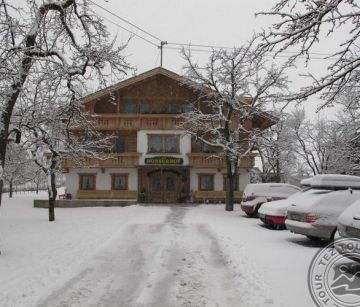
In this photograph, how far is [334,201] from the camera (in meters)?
11.9

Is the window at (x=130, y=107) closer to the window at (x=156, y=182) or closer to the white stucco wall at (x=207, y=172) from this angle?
the window at (x=156, y=182)

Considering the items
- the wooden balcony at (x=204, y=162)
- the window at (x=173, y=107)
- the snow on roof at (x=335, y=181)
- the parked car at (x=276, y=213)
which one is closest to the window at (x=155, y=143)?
the wooden balcony at (x=204, y=162)

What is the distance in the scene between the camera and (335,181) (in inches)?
522

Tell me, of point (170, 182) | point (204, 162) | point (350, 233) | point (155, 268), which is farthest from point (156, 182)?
point (350, 233)

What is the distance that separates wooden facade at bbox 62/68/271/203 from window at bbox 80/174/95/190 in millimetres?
81

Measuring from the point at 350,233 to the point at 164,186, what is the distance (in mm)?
26875

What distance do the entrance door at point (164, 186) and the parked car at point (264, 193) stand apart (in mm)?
13590

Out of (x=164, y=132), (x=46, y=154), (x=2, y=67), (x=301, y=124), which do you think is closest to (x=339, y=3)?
(x=2, y=67)

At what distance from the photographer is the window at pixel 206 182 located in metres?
34.4

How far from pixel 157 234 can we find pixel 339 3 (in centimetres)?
1028

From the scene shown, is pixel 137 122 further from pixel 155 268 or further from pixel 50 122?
pixel 155 268

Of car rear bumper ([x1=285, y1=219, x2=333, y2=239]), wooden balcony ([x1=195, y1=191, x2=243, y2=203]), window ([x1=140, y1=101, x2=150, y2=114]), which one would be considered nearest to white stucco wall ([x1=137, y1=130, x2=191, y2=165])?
window ([x1=140, y1=101, x2=150, y2=114])

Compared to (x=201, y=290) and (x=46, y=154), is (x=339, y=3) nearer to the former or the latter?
(x=201, y=290)

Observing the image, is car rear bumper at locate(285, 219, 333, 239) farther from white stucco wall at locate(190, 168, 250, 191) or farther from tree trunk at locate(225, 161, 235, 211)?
white stucco wall at locate(190, 168, 250, 191)
